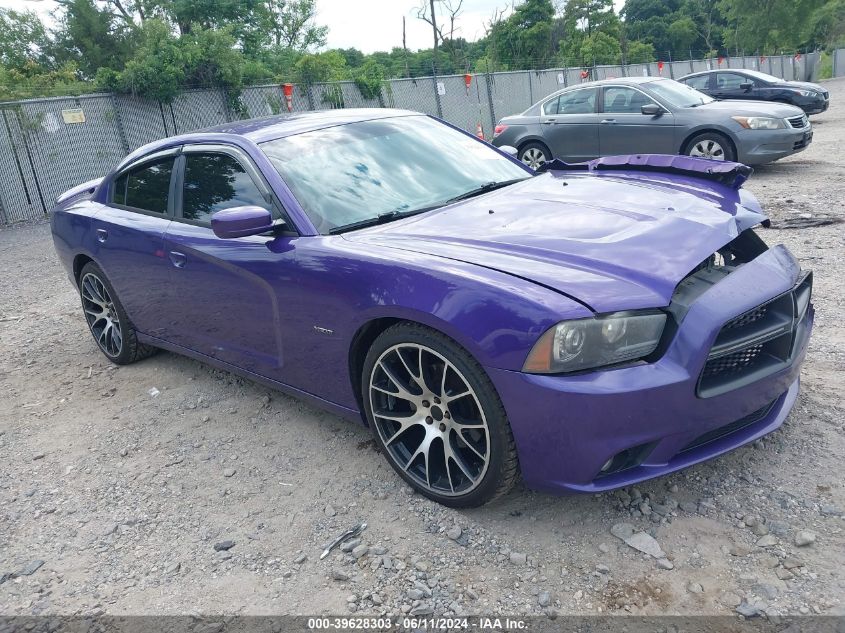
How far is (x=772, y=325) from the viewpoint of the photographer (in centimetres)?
261

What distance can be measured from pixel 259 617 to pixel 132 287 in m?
2.69

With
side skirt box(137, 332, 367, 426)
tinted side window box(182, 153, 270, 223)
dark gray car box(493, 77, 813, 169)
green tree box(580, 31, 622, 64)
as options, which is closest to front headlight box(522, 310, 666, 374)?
side skirt box(137, 332, 367, 426)

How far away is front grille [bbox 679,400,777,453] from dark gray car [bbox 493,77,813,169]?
7742mm

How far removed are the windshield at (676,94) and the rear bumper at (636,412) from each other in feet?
27.9

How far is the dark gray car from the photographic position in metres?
9.68

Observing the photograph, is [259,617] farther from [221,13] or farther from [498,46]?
[498,46]

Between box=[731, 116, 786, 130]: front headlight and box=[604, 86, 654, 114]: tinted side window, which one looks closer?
box=[731, 116, 786, 130]: front headlight

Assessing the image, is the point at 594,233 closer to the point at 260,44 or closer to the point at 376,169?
the point at 376,169

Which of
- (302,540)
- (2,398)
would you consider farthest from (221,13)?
(302,540)

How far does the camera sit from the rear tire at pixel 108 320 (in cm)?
471

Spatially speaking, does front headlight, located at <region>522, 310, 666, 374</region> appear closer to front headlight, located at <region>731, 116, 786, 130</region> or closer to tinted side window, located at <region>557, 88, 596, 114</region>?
front headlight, located at <region>731, 116, 786, 130</region>

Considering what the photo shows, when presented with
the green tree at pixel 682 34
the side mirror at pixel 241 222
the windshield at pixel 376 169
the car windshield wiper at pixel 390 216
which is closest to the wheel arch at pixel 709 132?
the windshield at pixel 376 169

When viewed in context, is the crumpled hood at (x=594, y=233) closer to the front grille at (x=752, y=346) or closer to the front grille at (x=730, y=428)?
the front grille at (x=752, y=346)

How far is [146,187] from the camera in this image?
173 inches
